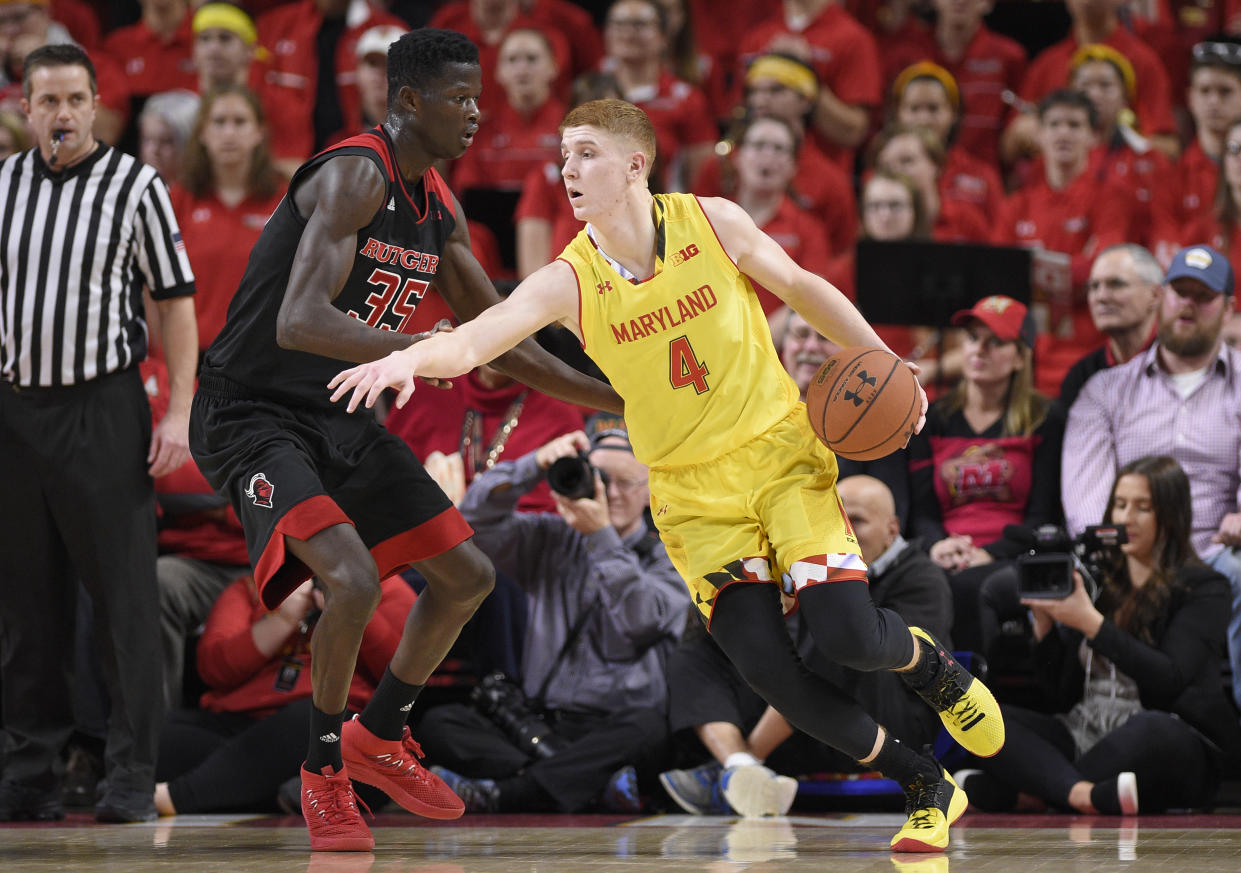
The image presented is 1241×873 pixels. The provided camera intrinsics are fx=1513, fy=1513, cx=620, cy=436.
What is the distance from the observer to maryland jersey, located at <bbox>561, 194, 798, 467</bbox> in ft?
13.8

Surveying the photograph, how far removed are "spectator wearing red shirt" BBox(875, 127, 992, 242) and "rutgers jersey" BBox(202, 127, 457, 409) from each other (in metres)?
4.06

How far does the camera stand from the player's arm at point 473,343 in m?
3.64

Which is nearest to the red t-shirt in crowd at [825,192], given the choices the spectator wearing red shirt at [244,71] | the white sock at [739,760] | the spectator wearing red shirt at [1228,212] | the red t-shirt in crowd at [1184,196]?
the red t-shirt in crowd at [1184,196]

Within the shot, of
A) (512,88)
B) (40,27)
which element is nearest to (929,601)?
(512,88)

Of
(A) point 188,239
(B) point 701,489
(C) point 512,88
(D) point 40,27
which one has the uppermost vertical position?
(D) point 40,27

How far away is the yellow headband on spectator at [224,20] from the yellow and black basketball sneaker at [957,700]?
6.45 m

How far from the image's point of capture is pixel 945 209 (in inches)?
333

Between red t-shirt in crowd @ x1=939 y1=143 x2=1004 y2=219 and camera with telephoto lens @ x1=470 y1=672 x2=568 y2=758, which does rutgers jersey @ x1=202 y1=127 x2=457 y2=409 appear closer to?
camera with telephoto lens @ x1=470 y1=672 x2=568 y2=758

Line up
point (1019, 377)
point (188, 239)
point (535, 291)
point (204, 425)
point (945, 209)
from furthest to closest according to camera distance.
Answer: point (945, 209)
point (188, 239)
point (1019, 377)
point (204, 425)
point (535, 291)

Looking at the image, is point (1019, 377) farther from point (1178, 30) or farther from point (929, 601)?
point (1178, 30)

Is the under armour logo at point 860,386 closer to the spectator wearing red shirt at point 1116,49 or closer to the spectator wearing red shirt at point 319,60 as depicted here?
the spectator wearing red shirt at point 1116,49

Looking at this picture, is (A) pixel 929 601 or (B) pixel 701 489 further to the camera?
(A) pixel 929 601

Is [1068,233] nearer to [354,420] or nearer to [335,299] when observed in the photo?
[354,420]

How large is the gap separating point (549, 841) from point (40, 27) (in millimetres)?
7120
